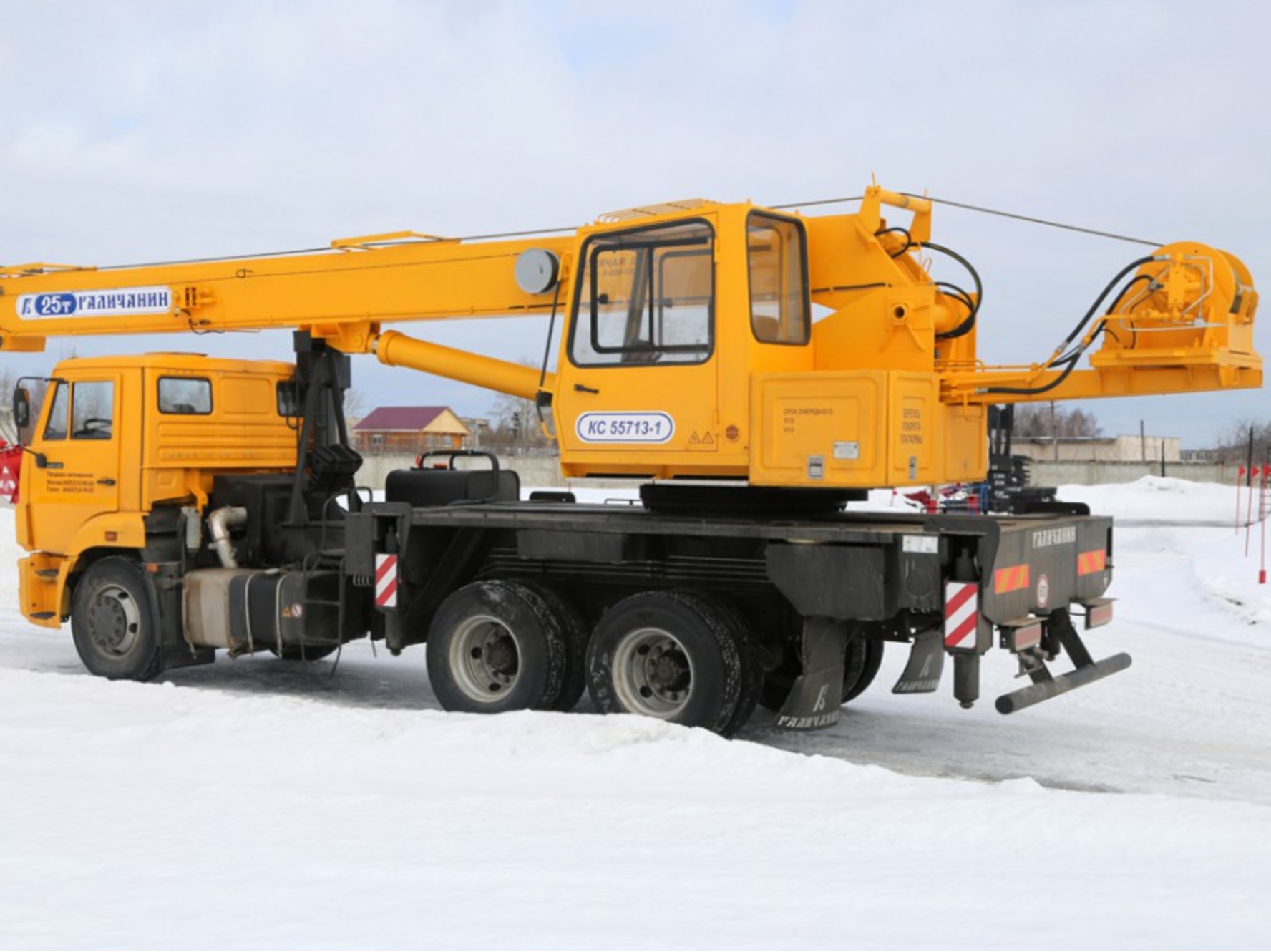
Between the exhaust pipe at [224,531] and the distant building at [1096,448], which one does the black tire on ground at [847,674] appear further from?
the distant building at [1096,448]

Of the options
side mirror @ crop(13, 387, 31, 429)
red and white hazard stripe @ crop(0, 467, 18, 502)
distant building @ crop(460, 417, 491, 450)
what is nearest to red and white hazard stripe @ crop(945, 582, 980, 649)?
side mirror @ crop(13, 387, 31, 429)

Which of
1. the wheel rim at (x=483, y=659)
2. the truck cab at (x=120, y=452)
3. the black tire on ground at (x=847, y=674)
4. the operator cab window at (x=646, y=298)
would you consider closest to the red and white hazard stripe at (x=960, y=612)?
the operator cab window at (x=646, y=298)

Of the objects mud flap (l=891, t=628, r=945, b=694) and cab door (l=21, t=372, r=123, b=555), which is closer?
mud flap (l=891, t=628, r=945, b=694)

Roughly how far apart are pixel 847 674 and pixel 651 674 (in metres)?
1.88

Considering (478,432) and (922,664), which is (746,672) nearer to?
(922,664)

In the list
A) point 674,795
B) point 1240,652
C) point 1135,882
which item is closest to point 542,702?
point 674,795

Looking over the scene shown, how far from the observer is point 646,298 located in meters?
9.21

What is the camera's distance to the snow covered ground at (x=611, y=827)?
4.86m

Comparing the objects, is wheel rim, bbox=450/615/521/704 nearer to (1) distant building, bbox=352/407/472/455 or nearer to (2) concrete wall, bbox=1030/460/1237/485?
(2) concrete wall, bbox=1030/460/1237/485

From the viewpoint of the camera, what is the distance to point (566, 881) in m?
5.36

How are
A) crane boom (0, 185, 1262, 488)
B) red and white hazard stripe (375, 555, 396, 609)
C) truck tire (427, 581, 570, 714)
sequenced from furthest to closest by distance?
red and white hazard stripe (375, 555, 396, 609)
truck tire (427, 581, 570, 714)
crane boom (0, 185, 1262, 488)

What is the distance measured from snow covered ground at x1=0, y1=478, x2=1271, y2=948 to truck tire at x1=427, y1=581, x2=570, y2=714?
78 centimetres

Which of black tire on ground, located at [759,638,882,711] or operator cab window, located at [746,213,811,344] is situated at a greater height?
operator cab window, located at [746,213,811,344]

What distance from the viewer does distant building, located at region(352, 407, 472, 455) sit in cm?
8169
